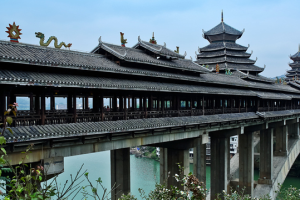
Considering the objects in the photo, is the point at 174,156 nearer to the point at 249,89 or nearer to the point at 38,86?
the point at 38,86

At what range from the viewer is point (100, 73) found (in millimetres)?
16922

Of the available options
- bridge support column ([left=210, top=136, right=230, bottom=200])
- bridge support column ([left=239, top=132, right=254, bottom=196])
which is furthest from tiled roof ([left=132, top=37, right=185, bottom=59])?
bridge support column ([left=239, top=132, right=254, bottom=196])

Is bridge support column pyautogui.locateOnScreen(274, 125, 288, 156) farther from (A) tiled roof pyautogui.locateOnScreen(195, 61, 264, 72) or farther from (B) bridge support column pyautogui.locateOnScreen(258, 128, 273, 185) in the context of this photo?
(A) tiled roof pyautogui.locateOnScreen(195, 61, 264, 72)

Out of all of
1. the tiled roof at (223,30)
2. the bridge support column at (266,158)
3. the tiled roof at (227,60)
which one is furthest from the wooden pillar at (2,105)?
the tiled roof at (223,30)

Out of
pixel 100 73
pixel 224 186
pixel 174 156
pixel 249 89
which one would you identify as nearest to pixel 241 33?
pixel 249 89

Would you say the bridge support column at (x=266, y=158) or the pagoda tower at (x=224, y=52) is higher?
the pagoda tower at (x=224, y=52)

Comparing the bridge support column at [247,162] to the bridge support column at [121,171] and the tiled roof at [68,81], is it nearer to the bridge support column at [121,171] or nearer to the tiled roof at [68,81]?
the tiled roof at [68,81]

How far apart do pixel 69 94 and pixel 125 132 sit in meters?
3.79

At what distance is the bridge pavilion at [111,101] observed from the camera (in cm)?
1289

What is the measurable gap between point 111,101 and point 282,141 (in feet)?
120

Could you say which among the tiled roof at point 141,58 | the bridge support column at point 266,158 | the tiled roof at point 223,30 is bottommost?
the bridge support column at point 266,158

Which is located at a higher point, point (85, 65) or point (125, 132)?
point (85, 65)

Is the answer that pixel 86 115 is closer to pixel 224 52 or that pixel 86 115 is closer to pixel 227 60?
pixel 227 60

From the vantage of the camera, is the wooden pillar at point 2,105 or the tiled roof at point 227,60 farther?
the tiled roof at point 227,60
